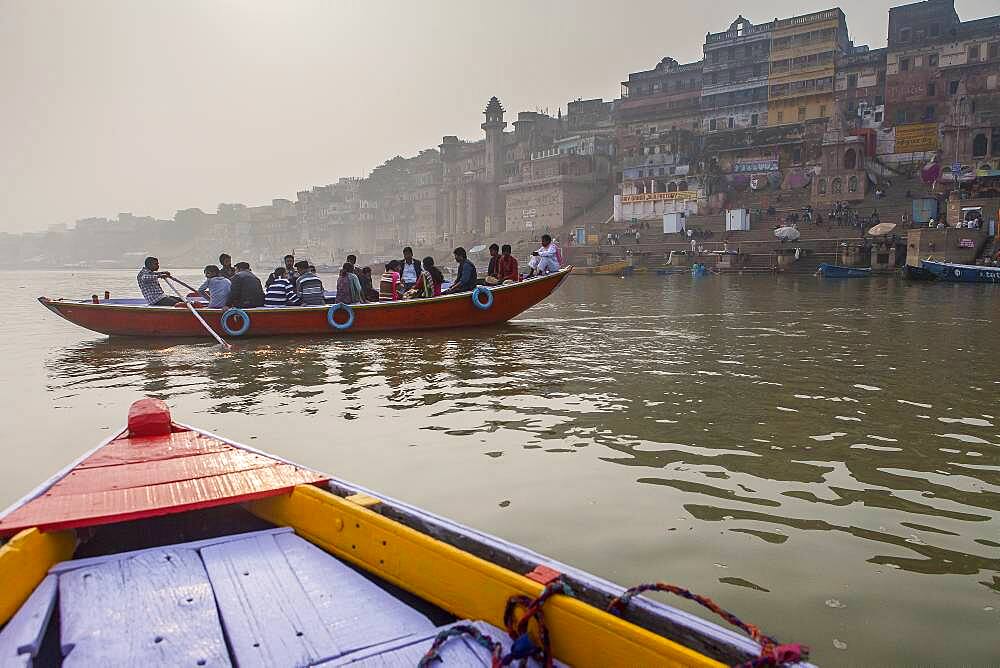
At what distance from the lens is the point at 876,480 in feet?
14.6

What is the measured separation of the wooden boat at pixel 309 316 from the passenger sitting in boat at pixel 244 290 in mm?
312

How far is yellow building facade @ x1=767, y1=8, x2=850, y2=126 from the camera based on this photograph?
1949 inches

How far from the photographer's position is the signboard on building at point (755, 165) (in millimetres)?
48156

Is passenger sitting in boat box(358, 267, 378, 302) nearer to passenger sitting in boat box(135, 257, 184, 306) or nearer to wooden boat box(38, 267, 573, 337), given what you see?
wooden boat box(38, 267, 573, 337)

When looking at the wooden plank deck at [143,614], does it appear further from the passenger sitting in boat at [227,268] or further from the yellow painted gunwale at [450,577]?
the passenger sitting in boat at [227,268]

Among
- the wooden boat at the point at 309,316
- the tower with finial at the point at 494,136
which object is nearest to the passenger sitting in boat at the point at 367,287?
the wooden boat at the point at 309,316

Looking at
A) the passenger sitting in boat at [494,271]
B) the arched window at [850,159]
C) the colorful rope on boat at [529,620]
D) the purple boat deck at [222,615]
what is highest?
the arched window at [850,159]

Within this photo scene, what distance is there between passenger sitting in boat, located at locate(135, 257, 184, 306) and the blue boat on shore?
27.3m

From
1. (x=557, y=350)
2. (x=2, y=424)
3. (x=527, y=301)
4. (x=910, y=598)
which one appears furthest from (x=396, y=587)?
(x=527, y=301)

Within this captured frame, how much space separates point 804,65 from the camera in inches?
1983

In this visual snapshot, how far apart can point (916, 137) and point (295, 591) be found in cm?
5059

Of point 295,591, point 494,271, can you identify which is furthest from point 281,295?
point 295,591

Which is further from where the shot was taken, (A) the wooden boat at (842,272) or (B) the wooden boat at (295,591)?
(A) the wooden boat at (842,272)

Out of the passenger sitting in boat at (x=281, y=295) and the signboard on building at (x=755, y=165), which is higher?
the signboard on building at (x=755, y=165)
